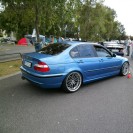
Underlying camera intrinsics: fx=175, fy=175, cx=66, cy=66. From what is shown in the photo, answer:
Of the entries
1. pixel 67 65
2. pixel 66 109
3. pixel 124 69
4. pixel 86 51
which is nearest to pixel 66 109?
pixel 66 109

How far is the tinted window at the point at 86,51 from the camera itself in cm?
561

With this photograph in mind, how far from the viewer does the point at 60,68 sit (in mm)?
4840

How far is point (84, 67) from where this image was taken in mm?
5453

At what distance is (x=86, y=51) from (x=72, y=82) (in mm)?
1189

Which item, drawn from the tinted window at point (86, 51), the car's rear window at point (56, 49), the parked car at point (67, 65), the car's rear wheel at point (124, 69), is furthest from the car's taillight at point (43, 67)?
the car's rear wheel at point (124, 69)

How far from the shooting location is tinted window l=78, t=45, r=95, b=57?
5610mm

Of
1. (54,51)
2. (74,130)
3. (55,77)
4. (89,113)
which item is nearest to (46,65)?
(55,77)

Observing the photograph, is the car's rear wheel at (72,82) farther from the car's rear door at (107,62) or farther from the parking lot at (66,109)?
the car's rear door at (107,62)

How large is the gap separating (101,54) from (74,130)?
359cm

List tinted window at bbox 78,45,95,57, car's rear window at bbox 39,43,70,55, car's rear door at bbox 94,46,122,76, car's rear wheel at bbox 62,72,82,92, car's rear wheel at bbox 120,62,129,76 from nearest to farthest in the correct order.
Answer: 1. car's rear wheel at bbox 62,72,82,92
2. car's rear window at bbox 39,43,70,55
3. tinted window at bbox 78,45,95,57
4. car's rear door at bbox 94,46,122,76
5. car's rear wheel at bbox 120,62,129,76

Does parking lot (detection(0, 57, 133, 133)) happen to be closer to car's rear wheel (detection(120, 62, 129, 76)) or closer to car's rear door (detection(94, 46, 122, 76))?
car's rear door (detection(94, 46, 122, 76))

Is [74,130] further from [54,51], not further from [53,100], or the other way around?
[54,51]

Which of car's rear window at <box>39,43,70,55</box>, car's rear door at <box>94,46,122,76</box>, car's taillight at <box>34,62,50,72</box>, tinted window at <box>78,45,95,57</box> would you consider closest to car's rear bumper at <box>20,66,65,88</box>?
car's taillight at <box>34,62,50,72</box>

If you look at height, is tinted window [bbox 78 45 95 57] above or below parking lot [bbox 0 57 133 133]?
above
